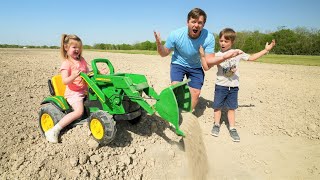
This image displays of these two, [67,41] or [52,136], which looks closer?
[52,136]

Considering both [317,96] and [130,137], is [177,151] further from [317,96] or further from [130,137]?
[317,96]

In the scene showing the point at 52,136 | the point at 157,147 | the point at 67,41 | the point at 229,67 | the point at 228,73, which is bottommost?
the point at 157,147

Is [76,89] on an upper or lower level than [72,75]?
lower

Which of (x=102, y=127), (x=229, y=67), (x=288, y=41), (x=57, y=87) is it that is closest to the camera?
(x=102, y=127)

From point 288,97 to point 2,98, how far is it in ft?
20.8

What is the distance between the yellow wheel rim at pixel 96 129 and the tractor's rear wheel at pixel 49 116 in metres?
0.59

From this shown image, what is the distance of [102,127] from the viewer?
3.54 meters

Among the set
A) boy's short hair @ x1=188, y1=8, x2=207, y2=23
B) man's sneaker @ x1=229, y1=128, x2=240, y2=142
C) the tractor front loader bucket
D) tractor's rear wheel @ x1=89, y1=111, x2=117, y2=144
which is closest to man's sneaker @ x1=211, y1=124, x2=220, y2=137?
man's sneaker @ x1=229, y1=128, x2=240, y2=142

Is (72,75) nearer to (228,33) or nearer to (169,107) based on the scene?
(169,107)

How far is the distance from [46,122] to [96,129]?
94cm

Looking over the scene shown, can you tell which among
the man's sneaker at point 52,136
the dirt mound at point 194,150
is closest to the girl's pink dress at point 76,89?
the man's sneaker at point 52,136

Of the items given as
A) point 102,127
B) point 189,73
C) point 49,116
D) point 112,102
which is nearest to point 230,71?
point 189,73

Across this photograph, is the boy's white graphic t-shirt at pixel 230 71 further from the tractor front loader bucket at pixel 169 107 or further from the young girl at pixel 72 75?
the young girl at pixel 72 75

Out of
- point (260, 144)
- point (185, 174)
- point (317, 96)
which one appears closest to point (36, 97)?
point (185, 174)
